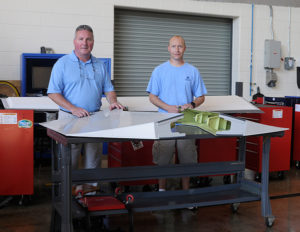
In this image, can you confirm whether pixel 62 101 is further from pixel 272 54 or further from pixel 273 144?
pixel 272 54

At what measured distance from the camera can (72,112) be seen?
2.69 m

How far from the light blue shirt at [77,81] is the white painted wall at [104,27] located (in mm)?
3118

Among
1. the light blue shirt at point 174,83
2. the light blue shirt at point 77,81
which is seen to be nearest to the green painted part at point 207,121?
the light blue shirt at point 174,83

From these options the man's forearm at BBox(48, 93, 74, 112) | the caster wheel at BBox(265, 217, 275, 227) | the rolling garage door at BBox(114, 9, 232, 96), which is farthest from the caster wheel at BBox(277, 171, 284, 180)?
the rolling garage door at BBox(114, 9, 232, 96)

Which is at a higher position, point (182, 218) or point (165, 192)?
point (165, 192)

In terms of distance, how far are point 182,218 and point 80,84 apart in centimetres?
133

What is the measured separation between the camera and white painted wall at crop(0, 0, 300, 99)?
5.63 meters

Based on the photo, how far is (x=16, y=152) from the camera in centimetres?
325

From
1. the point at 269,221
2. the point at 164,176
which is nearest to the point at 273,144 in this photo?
the point at 269,221

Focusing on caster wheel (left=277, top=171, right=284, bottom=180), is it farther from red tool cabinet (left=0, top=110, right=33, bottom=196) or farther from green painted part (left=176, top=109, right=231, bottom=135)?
red tool cabinet (left=0, top=110, right=33, bottom=196)

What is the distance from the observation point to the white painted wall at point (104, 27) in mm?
5629

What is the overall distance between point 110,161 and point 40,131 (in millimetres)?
1308

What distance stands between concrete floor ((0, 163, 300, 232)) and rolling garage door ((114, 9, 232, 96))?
3.44 meters

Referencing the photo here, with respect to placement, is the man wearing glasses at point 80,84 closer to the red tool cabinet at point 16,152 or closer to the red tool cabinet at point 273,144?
the red tool cabinet at point 16,152
